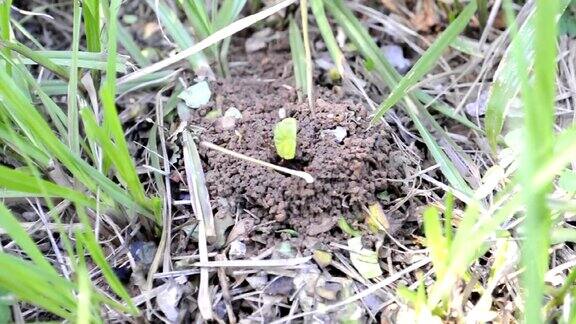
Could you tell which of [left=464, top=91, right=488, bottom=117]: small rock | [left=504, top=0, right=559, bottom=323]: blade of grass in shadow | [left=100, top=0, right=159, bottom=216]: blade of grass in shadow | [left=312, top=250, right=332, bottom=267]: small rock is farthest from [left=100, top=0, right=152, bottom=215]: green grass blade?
[left=464, top=91, right=488, bottom=117]: small rock

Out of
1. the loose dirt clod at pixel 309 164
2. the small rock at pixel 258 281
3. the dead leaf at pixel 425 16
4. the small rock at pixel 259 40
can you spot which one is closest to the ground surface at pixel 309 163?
the loose dirt clod at pixel 309 164

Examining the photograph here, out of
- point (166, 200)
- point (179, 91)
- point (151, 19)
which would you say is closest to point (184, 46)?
point (179, 91)

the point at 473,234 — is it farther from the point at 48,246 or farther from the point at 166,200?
the point at 48,246

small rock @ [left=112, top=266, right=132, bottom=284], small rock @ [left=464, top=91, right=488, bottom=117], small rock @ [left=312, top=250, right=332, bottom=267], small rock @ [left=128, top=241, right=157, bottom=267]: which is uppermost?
small rock @ [left=464, top=91, right=488, bottom=117]

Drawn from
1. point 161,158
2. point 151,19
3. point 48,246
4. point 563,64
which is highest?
point 563,64

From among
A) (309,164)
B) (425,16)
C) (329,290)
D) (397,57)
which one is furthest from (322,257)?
(425,16)

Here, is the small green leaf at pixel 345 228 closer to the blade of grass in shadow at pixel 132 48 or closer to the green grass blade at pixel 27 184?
the green grass blade at pixel 27 184

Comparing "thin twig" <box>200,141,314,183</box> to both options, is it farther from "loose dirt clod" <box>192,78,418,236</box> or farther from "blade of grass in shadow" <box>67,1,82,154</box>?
"blade of grass in shadow" <box>67,1,82,154</box>
